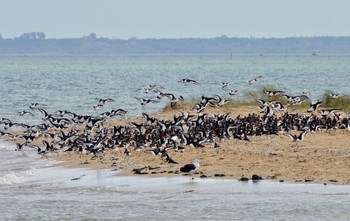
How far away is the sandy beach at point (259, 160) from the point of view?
18.2 meters

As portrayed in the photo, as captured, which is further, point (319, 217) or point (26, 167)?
point (26, 167)

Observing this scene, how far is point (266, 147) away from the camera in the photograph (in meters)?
21.9

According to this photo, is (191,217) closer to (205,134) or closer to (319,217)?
(319,217)

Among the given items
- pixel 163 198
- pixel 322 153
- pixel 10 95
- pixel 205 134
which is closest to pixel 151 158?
pixel 205 134

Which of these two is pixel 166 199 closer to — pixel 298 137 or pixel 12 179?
pixel 12 179

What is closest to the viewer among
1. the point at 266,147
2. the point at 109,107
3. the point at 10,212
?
the point at 10,212

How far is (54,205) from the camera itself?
16344 millimetres

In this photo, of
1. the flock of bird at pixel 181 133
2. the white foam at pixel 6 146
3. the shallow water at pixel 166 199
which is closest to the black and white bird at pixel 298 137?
the flock of bird at pixel 181 133

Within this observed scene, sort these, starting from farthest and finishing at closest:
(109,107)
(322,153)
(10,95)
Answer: (10,95) < (109,107) < (322,153)

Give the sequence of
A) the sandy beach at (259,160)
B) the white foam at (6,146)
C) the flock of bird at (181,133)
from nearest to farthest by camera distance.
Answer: the sandy beach at (259,160) → the flock of bird at (181,133) → the white foam at (6,146)

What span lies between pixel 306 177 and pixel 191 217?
3375 mm

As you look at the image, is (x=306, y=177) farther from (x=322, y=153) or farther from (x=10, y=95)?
(x=10, y=95)

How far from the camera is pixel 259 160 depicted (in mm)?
20000

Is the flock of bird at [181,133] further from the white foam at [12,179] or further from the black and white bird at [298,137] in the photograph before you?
the white foam at [12,179]
